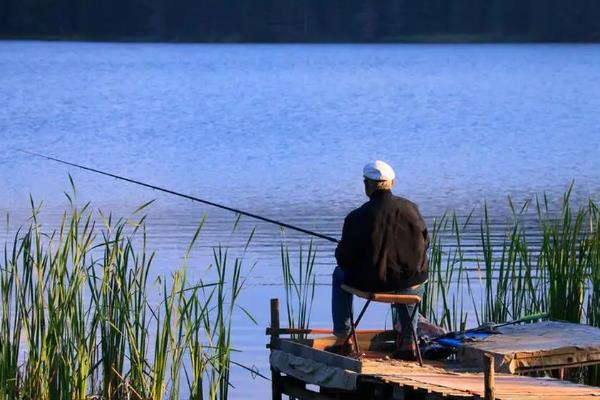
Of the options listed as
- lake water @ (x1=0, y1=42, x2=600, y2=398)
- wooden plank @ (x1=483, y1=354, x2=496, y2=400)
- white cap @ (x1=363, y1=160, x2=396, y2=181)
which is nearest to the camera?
wooden plank @ (x1=483, y1=354, x2=496, y2=400)

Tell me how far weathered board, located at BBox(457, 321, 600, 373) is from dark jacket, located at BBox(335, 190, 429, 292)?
49 cm

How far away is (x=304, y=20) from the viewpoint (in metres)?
101

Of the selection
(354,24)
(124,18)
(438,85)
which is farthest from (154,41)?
(438,85)

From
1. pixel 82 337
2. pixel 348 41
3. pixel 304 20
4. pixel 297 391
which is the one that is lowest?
pixel 297 391

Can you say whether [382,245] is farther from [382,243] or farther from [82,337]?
[82,337]

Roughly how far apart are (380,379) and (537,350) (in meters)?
0.84

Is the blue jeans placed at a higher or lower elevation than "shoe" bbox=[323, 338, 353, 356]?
higher

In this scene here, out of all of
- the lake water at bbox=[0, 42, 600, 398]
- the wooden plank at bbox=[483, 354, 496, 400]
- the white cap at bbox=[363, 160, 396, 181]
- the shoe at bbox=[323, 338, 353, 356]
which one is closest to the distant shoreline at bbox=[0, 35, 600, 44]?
the lake water at bbox=[0, 42, 600, 398]

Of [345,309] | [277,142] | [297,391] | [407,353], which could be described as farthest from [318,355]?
[277,142]

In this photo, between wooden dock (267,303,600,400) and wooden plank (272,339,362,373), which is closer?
wooden dock (267,303,600,400)

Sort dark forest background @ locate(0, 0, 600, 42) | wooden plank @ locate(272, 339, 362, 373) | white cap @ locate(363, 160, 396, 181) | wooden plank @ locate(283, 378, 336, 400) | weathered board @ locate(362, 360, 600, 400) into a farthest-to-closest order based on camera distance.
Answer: dark forest background @ locate(0, 0, 600, 42) → wooden plank @ locate(283, 378, 336, 400) → white cap @ locate(363, 160, 396, 181) → wooden plank @ locate(272, 339, 362, 373) → weathered board @ locate(362, 360, 600, 400)

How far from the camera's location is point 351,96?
4425cm

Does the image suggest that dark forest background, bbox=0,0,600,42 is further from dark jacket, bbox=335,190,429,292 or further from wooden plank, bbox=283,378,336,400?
dark jacket, bbox=335,190,429,292

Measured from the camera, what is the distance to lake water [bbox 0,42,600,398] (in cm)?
1622
